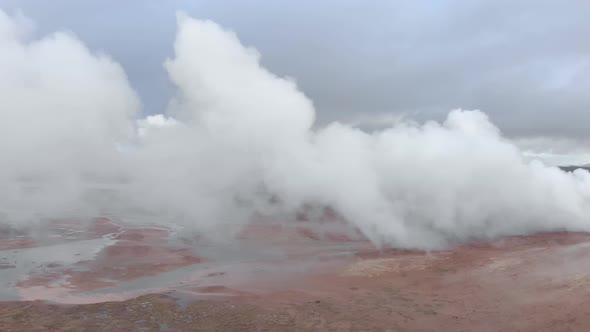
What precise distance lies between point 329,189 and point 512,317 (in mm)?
26002

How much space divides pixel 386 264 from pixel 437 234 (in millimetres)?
9110

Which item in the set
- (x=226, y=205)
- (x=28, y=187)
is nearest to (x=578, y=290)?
(x=226, y=205)

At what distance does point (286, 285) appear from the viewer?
18000 mm

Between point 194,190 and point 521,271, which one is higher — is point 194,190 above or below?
above

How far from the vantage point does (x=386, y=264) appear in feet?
71.7

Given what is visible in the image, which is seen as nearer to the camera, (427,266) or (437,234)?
(427,266)

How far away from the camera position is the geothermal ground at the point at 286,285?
44.1 ft

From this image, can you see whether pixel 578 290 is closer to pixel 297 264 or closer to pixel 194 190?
pixel 297 264

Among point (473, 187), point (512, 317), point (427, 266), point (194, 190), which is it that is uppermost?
point (194, 190)

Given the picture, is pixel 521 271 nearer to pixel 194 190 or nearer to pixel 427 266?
pixel 427 266

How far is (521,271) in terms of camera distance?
19625mm

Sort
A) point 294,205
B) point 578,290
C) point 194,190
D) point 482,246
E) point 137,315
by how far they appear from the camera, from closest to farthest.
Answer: point 137,315, point 578,290, point 482,246, point 294,205, point 194,190

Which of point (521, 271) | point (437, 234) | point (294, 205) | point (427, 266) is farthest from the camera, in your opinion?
point (294, 205)

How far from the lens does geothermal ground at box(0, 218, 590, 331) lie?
13.4 m
